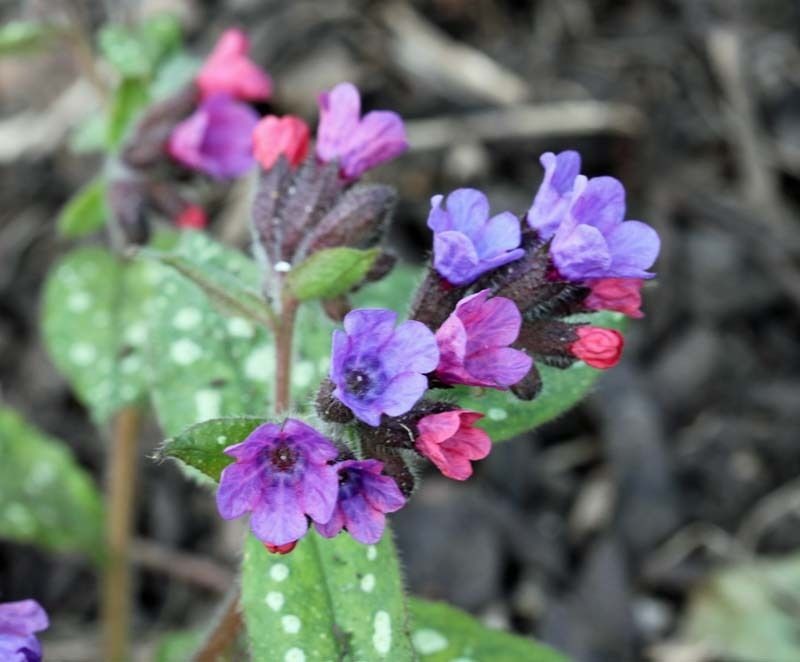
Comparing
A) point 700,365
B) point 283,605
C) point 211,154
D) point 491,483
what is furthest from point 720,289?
point 283,605

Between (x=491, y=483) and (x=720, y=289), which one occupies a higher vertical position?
(x=720, y=289)

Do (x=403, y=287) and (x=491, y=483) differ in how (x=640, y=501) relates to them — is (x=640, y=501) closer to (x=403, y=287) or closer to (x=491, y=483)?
(x=491, y=483)

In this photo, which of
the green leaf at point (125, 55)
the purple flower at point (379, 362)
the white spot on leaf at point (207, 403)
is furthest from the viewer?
the green leaf at point (125, 55)

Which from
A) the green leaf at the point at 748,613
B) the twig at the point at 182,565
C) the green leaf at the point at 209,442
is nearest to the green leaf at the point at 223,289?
the green leaf at the point at 209,442

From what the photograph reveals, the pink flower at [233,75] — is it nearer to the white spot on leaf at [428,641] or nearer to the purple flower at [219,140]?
the purple flower at [219,140]

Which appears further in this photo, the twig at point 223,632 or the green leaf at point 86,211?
the green leaf at point 86,211

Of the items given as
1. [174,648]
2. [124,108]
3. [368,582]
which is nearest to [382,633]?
[368,582]
